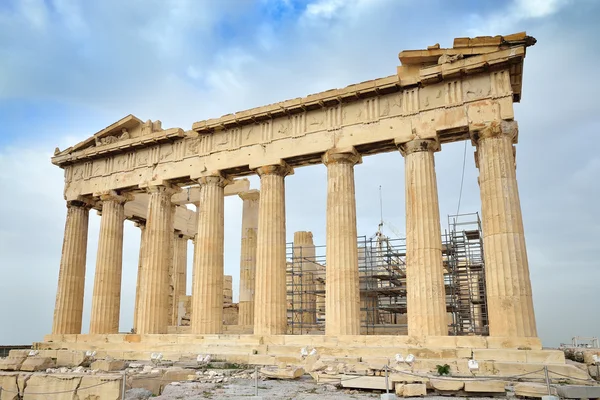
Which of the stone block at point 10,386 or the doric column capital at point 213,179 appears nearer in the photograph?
the stone block at point 10,386

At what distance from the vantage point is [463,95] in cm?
1878

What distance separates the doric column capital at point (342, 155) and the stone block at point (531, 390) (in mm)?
11094

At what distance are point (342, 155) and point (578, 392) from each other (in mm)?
11881

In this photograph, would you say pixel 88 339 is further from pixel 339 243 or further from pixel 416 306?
pixel 416 306

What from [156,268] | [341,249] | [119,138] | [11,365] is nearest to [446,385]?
[341,249]

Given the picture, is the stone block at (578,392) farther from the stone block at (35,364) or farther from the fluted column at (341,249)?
the stone block at (35,364)

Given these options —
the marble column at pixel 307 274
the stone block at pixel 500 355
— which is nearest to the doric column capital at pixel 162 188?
the marble column at pixel 307 274

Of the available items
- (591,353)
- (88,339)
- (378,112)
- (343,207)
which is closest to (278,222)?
(343,207)

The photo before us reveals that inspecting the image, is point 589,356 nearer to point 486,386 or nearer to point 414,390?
point 486,386

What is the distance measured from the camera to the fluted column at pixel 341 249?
1894 cm

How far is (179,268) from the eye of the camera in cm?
3366

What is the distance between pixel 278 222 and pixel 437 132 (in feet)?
23.5

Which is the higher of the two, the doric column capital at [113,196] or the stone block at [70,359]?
the doric column capital at [113,196]

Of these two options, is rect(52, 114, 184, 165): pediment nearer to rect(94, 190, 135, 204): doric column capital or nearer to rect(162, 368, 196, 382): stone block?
rect(94, 190, 135, 204): doric column capital
